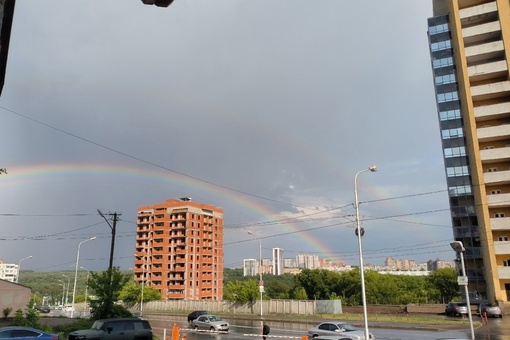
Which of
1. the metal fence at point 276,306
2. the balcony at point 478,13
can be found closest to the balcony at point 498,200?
the metal fence at point 276,306

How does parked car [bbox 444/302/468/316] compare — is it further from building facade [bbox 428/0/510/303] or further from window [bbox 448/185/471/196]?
window [bbox 448/185/471/196]

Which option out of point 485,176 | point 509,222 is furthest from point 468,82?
point 509,222

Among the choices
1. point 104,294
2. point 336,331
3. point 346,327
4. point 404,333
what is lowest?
point 404,333

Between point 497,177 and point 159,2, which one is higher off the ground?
point 497,177

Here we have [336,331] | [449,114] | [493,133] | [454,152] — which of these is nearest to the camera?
[336,331]

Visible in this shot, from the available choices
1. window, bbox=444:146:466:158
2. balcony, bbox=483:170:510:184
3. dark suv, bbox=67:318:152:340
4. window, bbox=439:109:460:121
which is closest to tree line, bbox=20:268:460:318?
window, bbox=444:146:466:158

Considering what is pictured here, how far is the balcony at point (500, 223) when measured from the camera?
56125mm

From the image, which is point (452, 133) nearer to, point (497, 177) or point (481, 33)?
point (497, 177)

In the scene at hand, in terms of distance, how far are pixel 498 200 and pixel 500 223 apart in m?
3.42

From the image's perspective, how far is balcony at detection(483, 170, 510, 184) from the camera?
57.4 metres

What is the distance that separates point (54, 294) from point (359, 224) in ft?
611

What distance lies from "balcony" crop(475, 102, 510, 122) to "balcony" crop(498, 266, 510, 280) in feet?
76.7

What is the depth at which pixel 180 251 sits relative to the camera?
124 m

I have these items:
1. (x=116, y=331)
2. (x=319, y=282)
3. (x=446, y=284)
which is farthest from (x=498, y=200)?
(x=116, y=331)
